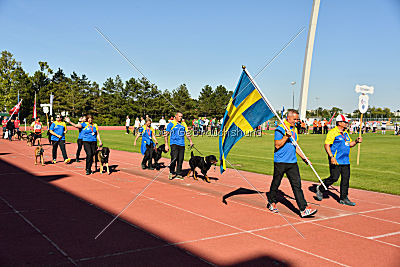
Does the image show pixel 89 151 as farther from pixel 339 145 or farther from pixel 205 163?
pixel 339 145

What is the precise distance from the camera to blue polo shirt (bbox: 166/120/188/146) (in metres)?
10.4

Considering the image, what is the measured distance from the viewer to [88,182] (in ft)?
32.6

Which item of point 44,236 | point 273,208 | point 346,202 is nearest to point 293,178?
point 273,208

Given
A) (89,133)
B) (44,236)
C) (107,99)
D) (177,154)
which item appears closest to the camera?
(44,236)

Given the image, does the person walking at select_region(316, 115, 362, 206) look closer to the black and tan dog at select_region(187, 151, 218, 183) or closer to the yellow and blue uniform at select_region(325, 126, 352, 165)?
the yellow and blue uniform at select_region(325, 126, 352, 165)

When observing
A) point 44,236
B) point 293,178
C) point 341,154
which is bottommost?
point 44,236

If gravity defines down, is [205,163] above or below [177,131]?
below

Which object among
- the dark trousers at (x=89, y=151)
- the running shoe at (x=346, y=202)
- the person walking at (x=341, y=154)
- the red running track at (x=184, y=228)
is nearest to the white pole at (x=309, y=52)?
the red running track at (x=184, y=228)

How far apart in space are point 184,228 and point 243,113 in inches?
106

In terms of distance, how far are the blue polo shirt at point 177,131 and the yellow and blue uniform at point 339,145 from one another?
4375 millimetres

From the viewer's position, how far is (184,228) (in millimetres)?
5727

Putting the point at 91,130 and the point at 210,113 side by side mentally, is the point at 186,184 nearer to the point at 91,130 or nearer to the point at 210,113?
the point at 91,130

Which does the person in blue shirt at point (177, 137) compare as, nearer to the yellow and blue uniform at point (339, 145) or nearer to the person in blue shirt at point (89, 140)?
the person in blue shirt at point (89, 140)

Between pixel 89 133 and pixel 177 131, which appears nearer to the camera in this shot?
pixel 177 131
